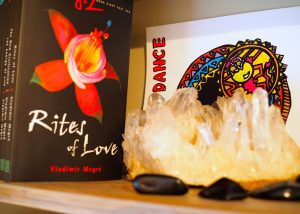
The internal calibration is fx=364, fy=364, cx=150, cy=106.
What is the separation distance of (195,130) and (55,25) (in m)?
0.26

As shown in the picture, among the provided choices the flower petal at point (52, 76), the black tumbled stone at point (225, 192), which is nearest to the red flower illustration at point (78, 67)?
the flower petal at point (52, 76)

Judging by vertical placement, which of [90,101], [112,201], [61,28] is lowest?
[112,201]

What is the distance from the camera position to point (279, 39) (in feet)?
2.06

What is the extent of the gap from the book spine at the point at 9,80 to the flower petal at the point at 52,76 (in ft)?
0.11

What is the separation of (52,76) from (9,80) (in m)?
0.06

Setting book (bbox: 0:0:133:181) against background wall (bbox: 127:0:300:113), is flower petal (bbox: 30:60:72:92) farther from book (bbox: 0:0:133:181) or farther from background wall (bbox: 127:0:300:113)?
background wall (bbox: 127:0:300:113)

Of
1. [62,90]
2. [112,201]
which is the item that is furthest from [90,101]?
[112,201]

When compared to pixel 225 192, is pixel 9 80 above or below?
above

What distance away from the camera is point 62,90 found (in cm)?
55

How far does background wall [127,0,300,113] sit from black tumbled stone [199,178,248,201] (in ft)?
1.30

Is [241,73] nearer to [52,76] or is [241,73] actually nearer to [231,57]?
[231,57]

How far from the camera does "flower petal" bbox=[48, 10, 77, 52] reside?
544 millimetres

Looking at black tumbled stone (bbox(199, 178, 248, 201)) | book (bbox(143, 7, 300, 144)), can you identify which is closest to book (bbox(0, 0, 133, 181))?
book (bbox(143, 7, 300, 144))

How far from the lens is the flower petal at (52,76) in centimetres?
53
